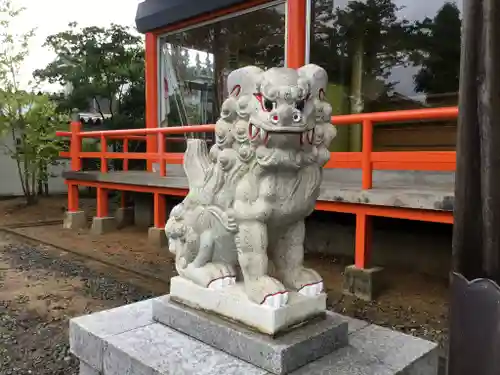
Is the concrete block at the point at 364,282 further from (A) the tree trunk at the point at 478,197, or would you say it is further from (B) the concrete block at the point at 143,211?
(B) the concrete block at the point at 143,211

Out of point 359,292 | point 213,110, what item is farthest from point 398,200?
point 213,110

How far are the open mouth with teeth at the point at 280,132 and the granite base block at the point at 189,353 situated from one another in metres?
0.85

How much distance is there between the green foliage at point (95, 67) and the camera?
10.5 metres

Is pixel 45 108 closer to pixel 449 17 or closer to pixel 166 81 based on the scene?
pixel 166 81

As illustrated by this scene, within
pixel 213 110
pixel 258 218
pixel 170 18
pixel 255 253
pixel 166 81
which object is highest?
pixel 170 18

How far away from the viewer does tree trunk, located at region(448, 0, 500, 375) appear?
0.73 meters

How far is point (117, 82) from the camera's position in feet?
35.1

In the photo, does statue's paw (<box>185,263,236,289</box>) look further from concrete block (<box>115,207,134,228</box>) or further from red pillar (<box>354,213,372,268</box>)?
concrete block (<box>115,207,134,228</box>)

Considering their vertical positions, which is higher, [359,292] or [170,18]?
[170,18]

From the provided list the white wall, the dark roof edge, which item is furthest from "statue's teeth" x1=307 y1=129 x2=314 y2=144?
the white wall

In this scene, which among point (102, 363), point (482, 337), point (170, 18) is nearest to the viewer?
point (482, 337)

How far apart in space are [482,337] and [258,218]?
107 centimetres

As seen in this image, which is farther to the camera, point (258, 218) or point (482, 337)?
point (258, 218)

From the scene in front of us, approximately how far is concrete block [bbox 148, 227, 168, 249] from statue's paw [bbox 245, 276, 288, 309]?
4132mm
